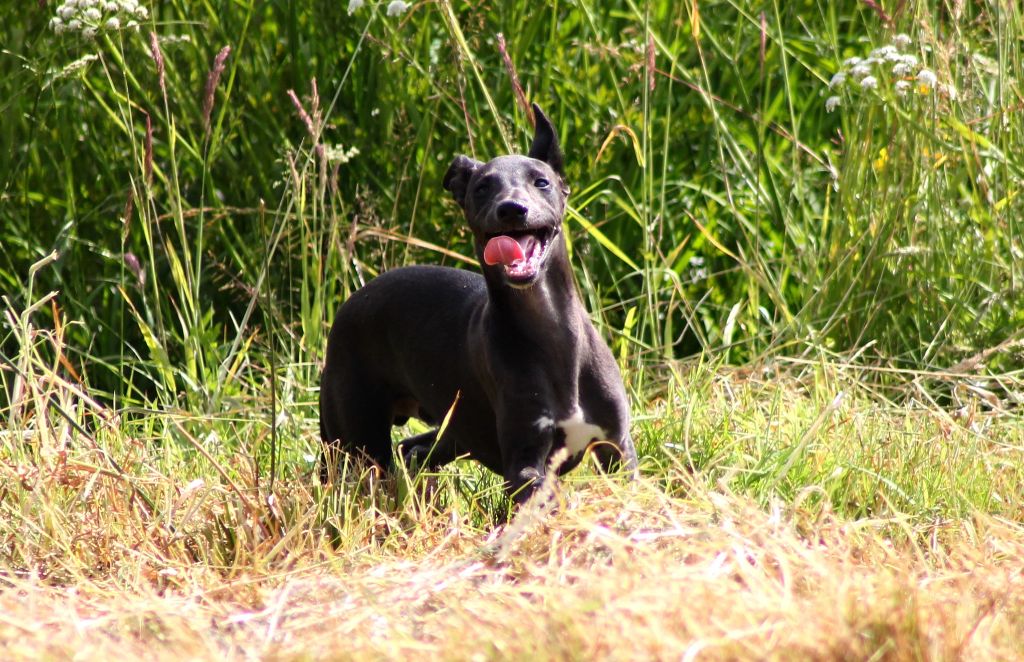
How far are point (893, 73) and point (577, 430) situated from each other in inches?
72.9

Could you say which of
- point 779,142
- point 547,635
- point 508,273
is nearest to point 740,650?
point 547,635

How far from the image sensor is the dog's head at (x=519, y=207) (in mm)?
3301

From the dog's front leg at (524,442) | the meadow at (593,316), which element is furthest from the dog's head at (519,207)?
the meadow at (593,316)

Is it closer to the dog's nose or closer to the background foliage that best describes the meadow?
the background foliage

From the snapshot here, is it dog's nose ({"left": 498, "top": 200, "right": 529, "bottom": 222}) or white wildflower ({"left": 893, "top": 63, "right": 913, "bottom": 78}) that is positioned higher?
white wildflower ({"left": 893, "top": 63, "right": 913, "bottom": 78})

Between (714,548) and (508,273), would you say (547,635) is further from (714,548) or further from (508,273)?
(508,273)

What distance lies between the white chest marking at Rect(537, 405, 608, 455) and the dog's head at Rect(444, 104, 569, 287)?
1.17 feet

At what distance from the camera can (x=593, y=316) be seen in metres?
4.61

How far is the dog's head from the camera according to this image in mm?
3301

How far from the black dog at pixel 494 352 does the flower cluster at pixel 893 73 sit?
3.89 feet

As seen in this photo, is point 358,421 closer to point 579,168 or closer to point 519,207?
point 519,207

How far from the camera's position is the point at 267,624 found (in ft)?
8.62

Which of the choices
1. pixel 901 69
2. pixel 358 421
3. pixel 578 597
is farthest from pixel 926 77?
pixel 578 597

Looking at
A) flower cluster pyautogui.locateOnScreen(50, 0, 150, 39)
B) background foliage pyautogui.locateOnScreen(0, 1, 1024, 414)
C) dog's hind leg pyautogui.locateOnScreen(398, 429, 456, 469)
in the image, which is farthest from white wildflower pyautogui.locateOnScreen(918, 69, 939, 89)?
flower cluster pyautogui.locateOnScreen(50, 0, 150, 39)
